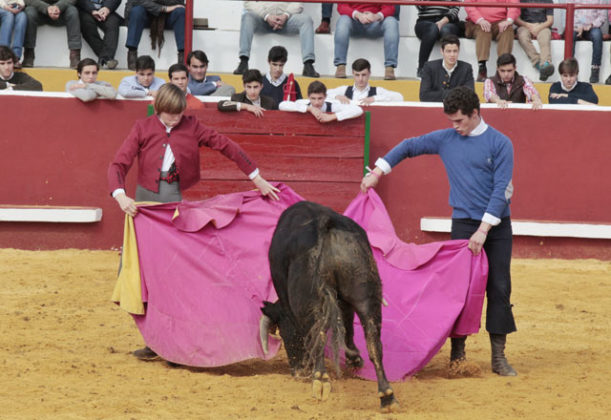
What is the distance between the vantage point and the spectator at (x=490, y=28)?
938cm

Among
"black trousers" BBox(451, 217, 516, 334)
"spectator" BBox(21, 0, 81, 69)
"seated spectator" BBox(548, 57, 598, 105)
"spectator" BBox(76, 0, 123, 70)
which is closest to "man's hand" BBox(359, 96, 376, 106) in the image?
"seated spectator" BBox(548, 57, 598, 105)

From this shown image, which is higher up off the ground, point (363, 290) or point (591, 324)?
point (363, 290)

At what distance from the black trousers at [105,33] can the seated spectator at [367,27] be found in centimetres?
212

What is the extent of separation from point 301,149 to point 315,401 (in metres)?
4.11

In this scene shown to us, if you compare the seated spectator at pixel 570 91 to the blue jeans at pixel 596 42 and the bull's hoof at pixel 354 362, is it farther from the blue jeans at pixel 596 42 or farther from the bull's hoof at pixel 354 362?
the bull's hoof at pixel 354 362

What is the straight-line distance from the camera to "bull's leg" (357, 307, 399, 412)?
12.9ft

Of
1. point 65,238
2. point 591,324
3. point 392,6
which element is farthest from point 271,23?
point 591,324

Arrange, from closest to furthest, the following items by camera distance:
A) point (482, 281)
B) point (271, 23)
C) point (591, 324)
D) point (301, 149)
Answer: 1. point (482, 281)
2. point (591, 324)
3. point (301, 149)
4. point (271, 23)

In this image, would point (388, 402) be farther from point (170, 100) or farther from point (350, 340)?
point (170, 100)

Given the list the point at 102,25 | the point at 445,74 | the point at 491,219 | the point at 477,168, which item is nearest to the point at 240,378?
the point at 491,219

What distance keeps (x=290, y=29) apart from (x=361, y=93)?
1.63m

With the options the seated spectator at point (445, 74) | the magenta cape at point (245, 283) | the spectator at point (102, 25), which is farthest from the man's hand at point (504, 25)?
the magenta cape at point (245, 283)

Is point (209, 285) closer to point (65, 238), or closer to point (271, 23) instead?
point (65, 238)

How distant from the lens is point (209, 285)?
196 inches
